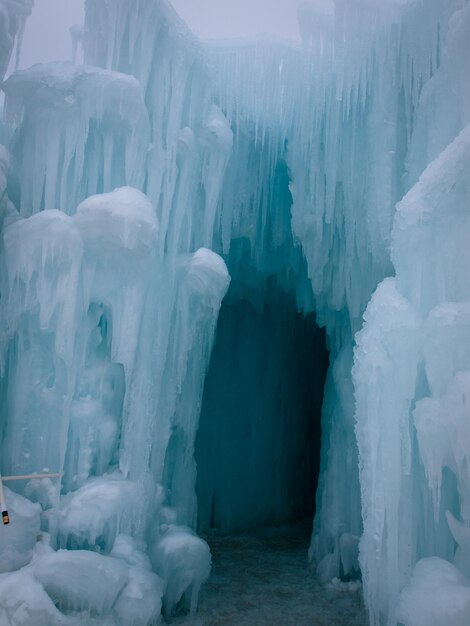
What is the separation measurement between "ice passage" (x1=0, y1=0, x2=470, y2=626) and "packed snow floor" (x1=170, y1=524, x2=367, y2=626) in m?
0.12

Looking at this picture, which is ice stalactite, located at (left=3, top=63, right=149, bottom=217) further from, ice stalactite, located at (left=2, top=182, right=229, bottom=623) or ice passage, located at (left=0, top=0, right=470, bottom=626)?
ice stalactite, located at (left=2, top=182, right=229, bottom=623)

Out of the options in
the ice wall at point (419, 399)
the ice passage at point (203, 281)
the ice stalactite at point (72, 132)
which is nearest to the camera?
the ice wall at point (419, 399)

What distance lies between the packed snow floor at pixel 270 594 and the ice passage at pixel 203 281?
12 centimetres

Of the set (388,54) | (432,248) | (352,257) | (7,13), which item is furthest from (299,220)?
(7,13)

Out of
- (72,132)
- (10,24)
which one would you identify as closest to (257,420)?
(72,132)

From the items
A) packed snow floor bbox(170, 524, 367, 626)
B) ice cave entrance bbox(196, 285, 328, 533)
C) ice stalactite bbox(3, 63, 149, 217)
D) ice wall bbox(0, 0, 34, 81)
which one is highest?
ice wall bbox(0, 0, 34, 81)

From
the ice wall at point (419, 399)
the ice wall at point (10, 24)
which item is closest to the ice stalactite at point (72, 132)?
the ice wall at point (10, 24)

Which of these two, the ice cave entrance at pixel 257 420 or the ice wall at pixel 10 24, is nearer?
the ice wall at pixel 10 24

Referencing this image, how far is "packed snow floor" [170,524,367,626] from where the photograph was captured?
6426mm

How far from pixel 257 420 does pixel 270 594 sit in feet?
18.0

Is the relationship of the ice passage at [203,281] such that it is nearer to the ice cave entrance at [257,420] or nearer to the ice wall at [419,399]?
the ice wall at [419,399]

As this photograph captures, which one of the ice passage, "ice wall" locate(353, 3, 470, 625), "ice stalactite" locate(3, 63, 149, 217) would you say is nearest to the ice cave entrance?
the ice passage

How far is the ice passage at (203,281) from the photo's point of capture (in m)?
5.17

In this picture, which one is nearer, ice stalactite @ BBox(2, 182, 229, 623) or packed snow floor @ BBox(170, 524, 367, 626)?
ice stalactite @ BBox(2, 182, 229, 623)
